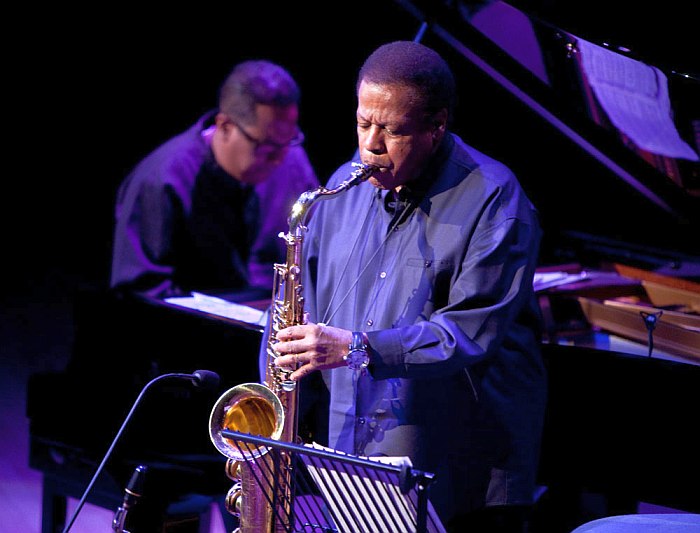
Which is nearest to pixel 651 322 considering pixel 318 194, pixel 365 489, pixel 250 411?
pixel 318 194

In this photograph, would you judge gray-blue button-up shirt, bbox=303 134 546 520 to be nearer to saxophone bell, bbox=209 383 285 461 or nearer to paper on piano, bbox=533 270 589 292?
saxophone bell, bbox=209 383 285 461

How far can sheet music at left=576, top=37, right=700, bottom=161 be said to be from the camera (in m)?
3.26

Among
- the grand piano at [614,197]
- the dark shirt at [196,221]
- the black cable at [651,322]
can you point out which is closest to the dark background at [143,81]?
the dark shirt at [196,221]

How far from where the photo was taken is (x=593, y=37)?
10.9 feet

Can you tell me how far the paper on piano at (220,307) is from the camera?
3979 millimetres

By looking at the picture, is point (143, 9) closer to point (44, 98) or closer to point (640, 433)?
point (44, 98)

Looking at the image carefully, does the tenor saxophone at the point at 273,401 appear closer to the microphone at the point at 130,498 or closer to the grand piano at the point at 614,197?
the microphone at the point at 130,498

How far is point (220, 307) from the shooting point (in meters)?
4.15

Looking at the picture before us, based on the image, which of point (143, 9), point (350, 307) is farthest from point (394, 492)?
point (143, 9)

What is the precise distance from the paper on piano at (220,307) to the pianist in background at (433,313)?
1.15 m

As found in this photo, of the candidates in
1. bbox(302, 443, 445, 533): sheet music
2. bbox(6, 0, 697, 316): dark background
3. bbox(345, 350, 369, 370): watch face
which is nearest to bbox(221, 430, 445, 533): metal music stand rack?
bbox(302, 443, 445, 533): sheet music

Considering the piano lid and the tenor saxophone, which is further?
the piano lid

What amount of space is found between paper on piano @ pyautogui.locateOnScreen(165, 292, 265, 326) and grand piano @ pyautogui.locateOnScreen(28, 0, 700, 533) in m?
0.12

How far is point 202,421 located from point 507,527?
5.16ft
